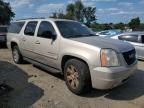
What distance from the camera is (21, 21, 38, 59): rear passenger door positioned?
7.44m

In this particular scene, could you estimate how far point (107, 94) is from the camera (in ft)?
19.0

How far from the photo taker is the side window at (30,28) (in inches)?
295

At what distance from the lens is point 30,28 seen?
7.78 m

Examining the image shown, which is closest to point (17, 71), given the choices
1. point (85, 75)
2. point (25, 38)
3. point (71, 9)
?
point (25, 38)

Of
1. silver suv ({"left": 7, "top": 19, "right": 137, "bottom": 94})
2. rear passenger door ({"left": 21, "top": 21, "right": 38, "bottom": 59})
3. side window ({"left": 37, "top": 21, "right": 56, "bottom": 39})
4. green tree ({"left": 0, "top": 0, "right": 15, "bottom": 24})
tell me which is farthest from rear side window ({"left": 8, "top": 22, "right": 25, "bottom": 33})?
green tree ({"left": 0, "top": 0, "right": 15, "bottom": 24})

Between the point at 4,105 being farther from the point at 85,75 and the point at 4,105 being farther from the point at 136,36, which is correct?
the point at 136,36

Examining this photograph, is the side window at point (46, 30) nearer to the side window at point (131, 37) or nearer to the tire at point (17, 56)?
the tire at point (17, 56)

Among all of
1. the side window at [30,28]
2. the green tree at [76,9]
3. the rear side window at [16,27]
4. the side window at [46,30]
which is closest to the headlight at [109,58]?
the side window at [46,30]

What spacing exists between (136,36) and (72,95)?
19.8ft

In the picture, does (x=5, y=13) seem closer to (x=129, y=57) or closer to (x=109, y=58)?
(x=129, y=57)

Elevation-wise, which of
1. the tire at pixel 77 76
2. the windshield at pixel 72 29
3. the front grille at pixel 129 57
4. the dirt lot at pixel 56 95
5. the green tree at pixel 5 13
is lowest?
the dirt lot at pixel 56 95

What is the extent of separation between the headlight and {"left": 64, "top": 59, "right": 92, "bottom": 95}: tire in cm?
48

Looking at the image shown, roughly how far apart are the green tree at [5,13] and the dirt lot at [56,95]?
3589 cm

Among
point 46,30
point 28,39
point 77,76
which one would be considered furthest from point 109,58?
point 28,39
